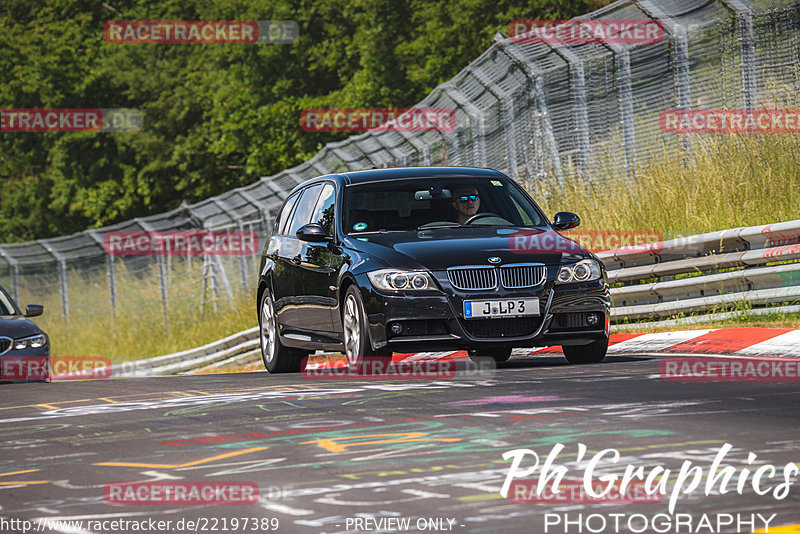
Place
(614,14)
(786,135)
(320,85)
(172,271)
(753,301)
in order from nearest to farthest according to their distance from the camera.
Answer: (753,301)
(786,135)
(614,14)
(172,271)
(320,85)

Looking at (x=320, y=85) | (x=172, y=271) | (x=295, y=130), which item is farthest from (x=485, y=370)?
(x=320, y=85)

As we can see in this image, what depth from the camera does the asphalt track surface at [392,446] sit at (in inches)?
215

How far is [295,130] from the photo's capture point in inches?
1704

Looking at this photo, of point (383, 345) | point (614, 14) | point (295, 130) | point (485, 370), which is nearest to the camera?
point (383, 345)

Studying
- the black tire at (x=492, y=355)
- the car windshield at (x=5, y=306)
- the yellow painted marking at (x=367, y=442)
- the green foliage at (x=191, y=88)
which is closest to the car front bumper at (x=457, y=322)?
the black tire at (x=492, y=355)

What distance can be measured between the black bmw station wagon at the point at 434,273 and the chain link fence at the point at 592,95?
17.6 ft

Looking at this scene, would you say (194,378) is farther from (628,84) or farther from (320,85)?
(320,85)

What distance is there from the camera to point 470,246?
37.0 ft

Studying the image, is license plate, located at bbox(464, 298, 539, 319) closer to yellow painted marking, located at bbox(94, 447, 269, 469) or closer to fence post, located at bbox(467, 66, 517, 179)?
yellow painted marking, located at bbox(94, 447, 269, 469)

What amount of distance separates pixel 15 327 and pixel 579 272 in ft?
27.0

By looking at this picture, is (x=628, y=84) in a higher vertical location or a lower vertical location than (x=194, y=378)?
higher

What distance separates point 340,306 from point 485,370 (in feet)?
4.23

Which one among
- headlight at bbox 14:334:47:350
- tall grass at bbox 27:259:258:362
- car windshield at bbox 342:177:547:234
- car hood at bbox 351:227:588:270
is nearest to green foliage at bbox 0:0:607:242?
tall grass at bbox 27:259:258:362

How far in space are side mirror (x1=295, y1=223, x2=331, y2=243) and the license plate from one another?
5.97ft
